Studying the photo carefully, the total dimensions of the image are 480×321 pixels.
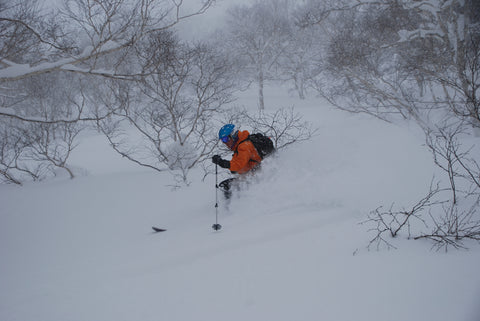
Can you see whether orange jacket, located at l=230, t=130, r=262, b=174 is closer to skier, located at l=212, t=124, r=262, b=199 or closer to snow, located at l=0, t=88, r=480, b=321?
skier, located at l=212, t=124, r=262, b=199

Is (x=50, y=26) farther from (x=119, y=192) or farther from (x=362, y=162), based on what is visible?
(x=362, y=162)

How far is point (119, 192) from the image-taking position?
627 cm

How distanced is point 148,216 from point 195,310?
138 inches

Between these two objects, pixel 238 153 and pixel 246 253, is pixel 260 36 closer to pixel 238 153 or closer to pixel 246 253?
pixel 238 153

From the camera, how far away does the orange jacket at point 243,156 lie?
4.22 metres

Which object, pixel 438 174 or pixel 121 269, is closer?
pixel 121 269

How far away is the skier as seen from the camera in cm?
423

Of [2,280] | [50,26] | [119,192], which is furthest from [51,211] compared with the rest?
[50,26]

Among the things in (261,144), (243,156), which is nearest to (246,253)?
(243,156)

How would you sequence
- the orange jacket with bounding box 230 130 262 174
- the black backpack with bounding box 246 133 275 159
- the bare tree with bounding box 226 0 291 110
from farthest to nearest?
the bare tree with bounding box 226 0 291 110 → the black backpack with bounding box 246 133 275 159 → the orange jacket with bounding box 230 130 262 174

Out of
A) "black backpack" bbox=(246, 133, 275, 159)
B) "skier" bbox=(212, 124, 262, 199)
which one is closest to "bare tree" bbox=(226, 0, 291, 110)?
"black backpack" bbox=(246, 133, 275, 159)

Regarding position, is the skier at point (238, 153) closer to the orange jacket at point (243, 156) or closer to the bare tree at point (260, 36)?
the orange jacket at point (243, 156)

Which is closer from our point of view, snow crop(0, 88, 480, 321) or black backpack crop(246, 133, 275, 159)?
snow crop(0, 88, 480, 321)

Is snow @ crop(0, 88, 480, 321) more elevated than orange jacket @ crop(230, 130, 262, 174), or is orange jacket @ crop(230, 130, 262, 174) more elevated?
orange jacket @ crop(230, 130, 262, 174)
